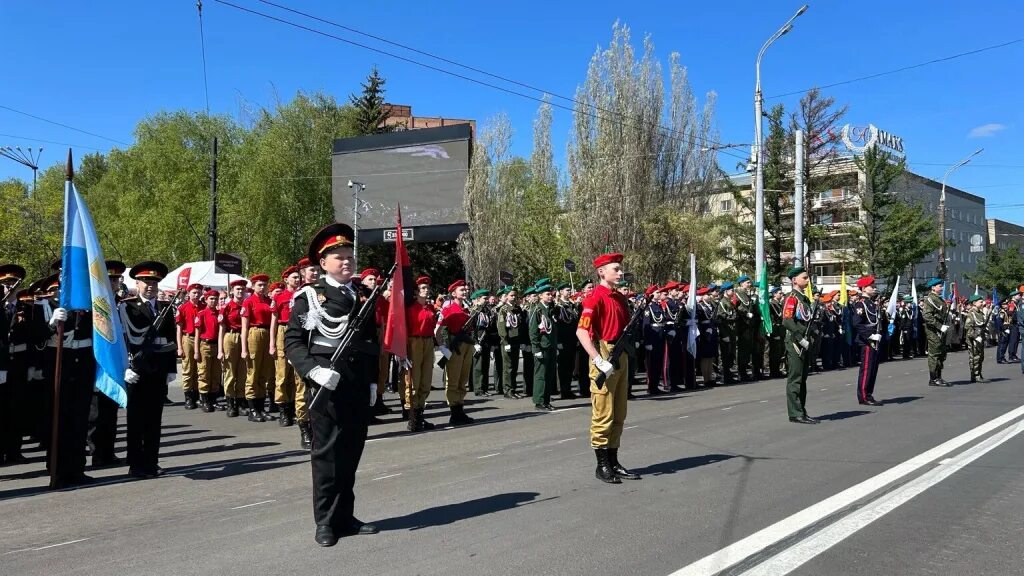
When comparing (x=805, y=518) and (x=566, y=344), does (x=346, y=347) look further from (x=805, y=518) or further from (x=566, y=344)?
(x=566, y=344)

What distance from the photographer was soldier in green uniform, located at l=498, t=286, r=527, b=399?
52.5 ft

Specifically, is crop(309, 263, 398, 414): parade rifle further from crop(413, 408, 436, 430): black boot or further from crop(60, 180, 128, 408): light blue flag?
crop(413, 408, 436, 430): black boot

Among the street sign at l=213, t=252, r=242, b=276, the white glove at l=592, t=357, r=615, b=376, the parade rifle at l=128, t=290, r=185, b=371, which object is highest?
the street sign at l=213, t=252, r=242, b=276

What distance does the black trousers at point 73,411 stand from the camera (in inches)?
310

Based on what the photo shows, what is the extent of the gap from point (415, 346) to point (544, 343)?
3.11 metres

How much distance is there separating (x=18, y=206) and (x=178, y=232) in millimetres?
8207

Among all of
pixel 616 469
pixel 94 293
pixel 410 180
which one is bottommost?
pixel 616 469

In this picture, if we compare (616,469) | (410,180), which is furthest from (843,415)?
(410,180)

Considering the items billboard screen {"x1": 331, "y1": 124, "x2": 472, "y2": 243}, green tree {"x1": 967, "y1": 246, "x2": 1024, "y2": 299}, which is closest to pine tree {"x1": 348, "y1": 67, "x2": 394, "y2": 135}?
billboard screen {"x1": 331, "y1": 124, "x2": 472, "y2": 243}

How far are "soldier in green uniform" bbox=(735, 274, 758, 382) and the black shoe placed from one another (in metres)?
14.4

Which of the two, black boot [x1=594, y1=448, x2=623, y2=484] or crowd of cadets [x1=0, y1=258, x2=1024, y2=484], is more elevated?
crowd of cadets [x1=0, y1=258, x2=1024, y2=484]

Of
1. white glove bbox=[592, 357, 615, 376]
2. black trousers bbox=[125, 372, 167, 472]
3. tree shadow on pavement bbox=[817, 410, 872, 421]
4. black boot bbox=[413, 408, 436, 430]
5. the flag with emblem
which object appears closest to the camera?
white glove bbox=[592, 357, 615, 376]

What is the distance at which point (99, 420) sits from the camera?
9.27m

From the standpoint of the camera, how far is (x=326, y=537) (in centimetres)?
538
